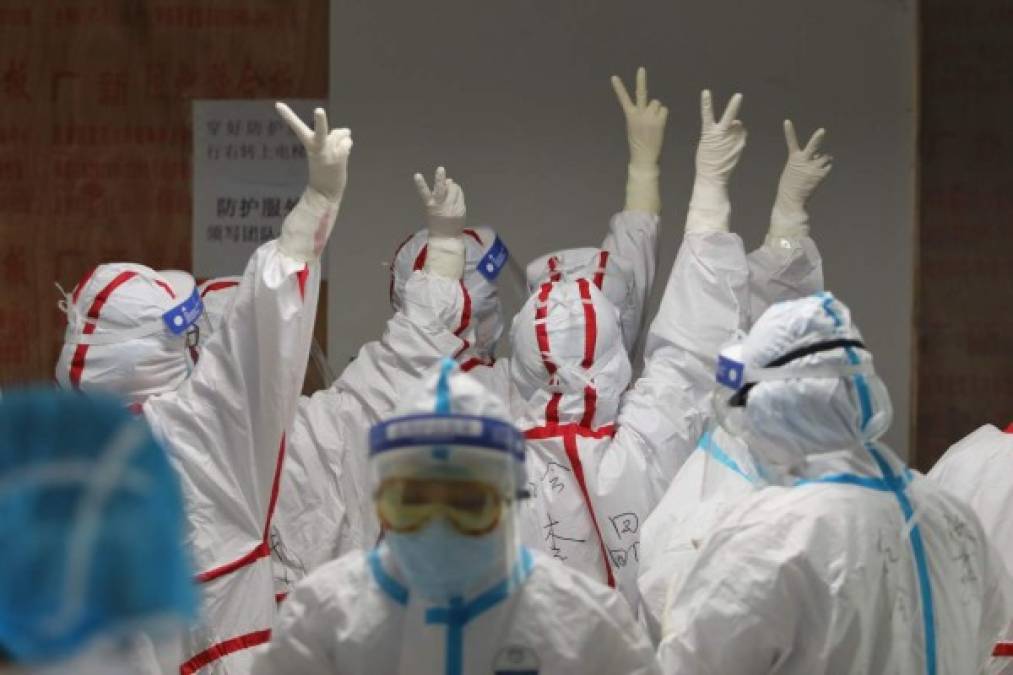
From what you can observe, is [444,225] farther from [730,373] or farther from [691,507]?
[730,373]

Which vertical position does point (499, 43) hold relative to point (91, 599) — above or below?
above

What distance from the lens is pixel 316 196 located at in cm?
290

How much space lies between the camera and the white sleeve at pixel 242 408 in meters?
2.83

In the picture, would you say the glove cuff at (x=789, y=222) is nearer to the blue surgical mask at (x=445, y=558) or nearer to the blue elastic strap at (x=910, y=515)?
the blue elastic strap at (x=910, y=515)

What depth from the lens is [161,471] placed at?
148cm

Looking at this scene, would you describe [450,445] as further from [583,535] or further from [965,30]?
[965,30]

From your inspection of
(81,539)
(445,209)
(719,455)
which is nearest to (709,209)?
(445,209)

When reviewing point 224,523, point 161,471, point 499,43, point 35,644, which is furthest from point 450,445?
point 499,43

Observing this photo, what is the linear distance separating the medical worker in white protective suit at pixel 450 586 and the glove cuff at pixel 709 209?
1.53 metres

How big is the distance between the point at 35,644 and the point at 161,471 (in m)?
0.19

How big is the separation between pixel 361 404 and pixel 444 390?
1685 mm

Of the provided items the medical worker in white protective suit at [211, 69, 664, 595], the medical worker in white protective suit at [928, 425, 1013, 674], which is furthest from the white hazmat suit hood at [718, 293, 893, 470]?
the medical worker in white protective suit at [211, 69, 664, 595]

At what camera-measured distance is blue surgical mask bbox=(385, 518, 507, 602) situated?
1.95 metres

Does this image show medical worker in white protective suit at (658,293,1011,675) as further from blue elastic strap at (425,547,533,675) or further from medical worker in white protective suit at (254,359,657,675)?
blue elastic strap at (425,547,533,675)
